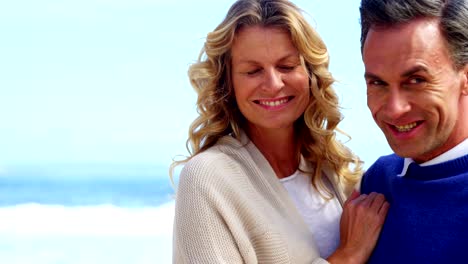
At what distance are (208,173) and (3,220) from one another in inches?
436

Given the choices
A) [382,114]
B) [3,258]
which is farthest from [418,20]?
[3,258]

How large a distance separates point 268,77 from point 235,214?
0.53 metres

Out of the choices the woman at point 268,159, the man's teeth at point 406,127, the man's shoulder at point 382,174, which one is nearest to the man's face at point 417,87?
the man's teeth at point 406,127

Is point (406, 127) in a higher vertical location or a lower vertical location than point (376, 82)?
lower

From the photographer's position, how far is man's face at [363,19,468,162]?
205cm

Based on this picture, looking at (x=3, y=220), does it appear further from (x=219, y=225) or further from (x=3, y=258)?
(x=219, y=225)

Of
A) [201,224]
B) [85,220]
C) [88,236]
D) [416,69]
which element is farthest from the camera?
[85,220]

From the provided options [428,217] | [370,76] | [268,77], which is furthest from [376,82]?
[268,77]

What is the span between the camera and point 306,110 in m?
2.83

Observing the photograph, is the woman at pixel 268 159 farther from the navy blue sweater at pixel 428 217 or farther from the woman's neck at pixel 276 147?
the navy blue sweater at pixel 428 217

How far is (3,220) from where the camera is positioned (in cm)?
1268

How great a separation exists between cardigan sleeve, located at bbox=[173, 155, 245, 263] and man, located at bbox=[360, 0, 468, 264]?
1.88 ft

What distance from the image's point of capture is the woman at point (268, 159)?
243 centimetres

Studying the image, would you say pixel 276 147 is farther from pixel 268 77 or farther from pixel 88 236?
pixel 88 236
